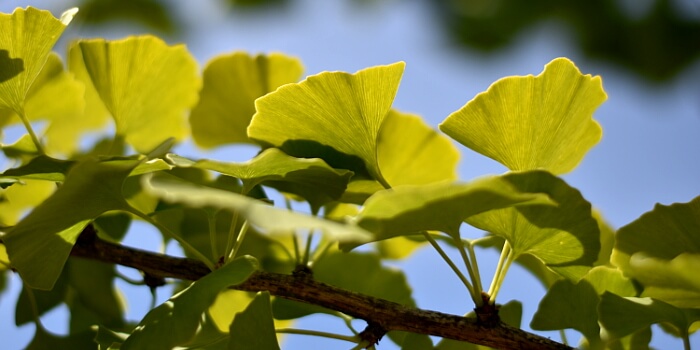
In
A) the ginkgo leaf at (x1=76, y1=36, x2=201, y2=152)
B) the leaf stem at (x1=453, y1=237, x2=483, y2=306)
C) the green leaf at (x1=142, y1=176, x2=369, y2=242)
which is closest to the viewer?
the green leaf at (x1=142, y1=176, x2=369, y2=242)

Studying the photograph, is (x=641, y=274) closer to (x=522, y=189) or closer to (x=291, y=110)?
(x=522, y=189)

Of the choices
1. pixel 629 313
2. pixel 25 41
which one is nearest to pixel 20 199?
pixel 25 41

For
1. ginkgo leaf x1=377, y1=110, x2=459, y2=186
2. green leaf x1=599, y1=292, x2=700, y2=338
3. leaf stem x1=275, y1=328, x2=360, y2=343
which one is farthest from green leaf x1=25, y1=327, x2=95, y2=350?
green leaf x1=599, y1=292, x2=700, y2=338

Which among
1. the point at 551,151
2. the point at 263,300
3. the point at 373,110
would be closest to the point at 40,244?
the point at 263,300

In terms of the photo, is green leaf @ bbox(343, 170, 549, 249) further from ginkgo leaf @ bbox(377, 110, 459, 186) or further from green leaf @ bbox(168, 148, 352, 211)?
ginkgo leaf @ bbox(377, 110, 459, 186)

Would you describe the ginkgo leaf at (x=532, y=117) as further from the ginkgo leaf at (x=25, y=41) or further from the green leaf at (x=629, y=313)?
the ginkgo leaf at (x=25, y=41)

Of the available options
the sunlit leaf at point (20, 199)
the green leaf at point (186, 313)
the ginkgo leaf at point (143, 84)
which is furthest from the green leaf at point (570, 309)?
the sunlit leaf at point (20, 199)
